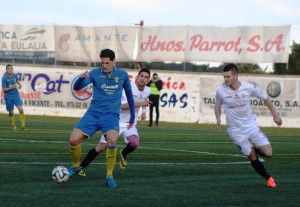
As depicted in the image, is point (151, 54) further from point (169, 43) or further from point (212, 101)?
point (212, 101)

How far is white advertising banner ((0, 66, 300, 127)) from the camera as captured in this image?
34562 mm

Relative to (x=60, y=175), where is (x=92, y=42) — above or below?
above

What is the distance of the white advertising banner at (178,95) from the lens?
34.6 meters

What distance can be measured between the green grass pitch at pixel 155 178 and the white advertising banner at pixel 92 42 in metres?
17.7

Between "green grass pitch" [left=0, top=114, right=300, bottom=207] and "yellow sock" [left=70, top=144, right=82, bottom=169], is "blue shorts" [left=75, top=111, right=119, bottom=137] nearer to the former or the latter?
"yellow sock" [left=70, top=144, right=82, bottom=169]

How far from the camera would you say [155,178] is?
12109 millimetres

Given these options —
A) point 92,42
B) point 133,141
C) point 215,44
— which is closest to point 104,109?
point 133,141

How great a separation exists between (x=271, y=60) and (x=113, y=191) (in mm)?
→ 26156

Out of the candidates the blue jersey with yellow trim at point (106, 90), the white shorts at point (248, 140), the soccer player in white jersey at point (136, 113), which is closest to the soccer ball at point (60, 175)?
the blue jersey with yellow trim at point (106, 90)

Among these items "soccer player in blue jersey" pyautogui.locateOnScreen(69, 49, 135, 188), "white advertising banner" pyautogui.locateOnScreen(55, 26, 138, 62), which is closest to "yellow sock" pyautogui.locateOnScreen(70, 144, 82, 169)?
"soccer player in blue jersey" pyautogui.locateOnScreen(69, 49, 135, 188)

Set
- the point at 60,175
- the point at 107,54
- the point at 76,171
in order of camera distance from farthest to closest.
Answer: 1. the point at 76,171
2. the point at 107,54
3. the point at 60,175

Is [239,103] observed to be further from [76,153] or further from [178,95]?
[178,95]

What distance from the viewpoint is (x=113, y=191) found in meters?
10.4

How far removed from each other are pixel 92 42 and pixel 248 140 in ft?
86.0
